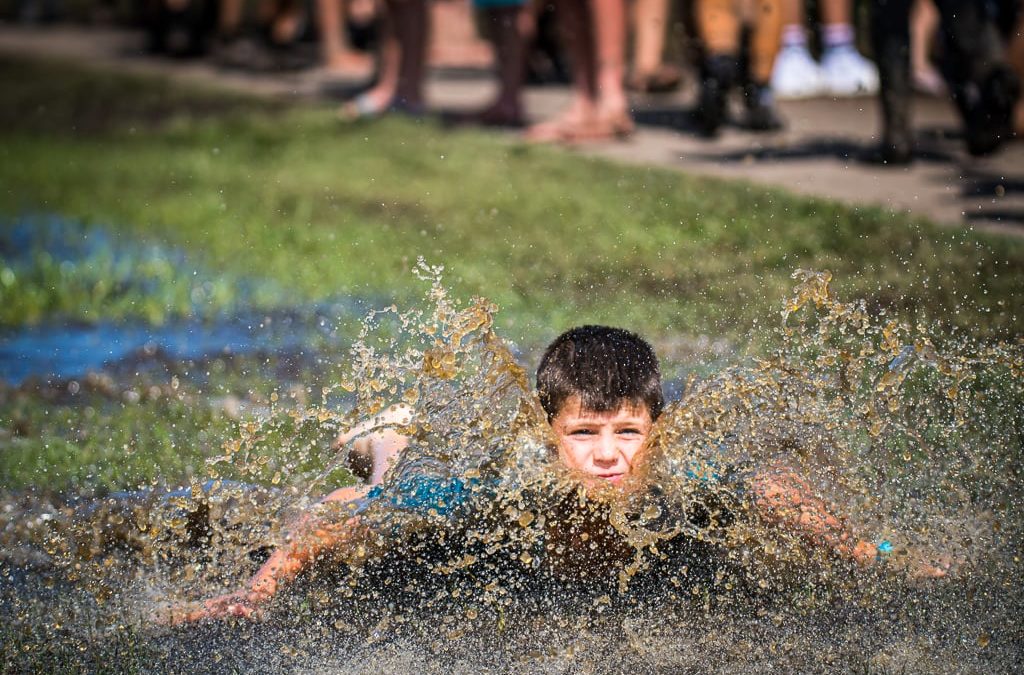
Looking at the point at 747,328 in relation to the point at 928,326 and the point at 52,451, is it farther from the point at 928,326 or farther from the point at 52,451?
the point at 52,451

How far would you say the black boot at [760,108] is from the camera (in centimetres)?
848

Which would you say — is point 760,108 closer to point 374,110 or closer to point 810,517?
point 374,110

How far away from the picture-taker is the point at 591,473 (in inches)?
152

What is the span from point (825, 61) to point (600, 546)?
6.01 meters

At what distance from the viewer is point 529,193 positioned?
25.9 ft

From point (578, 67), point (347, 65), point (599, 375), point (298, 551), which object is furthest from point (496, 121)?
point (298, 551)

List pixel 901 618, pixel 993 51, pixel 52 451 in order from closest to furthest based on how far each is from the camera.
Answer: pixel 901 618 → pixel 52 451 → pixel 993 51

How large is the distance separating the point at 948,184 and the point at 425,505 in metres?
4.01

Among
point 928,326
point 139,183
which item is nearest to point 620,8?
point 139,183

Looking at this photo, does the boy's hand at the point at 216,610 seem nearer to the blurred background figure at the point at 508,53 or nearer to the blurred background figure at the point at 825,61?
the blurred background figure at the point at 825,61

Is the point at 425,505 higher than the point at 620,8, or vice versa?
the point at 620,8

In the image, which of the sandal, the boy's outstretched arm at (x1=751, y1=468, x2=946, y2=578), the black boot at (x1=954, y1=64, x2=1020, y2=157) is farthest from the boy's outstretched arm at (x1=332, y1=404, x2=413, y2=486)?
the sandal

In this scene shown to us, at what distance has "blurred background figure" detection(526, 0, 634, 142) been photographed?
28.2 feet

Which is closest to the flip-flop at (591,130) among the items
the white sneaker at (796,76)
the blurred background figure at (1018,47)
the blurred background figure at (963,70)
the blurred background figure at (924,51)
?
the white sneaker at (796,76)
